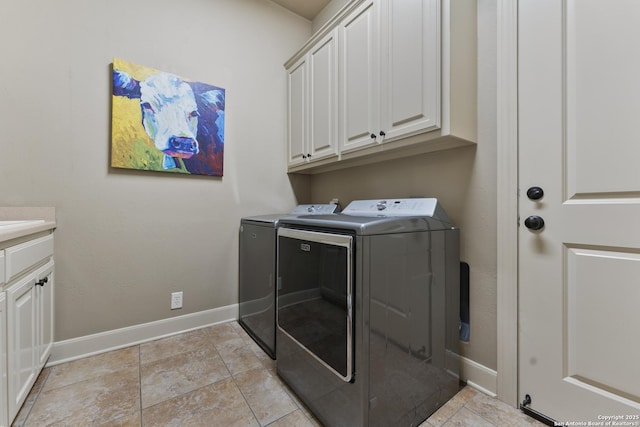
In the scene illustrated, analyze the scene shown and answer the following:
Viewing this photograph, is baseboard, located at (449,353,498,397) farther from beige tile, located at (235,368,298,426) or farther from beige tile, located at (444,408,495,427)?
beige tile, located at (235,368,298,426)

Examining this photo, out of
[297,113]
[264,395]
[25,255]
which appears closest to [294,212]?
[297,113]

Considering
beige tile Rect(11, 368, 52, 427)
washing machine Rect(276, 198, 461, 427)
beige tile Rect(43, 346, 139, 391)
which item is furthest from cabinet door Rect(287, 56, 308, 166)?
beige tile Rect(11, 368, 52, 427)

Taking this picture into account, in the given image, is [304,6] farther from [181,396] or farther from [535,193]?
[181,396]

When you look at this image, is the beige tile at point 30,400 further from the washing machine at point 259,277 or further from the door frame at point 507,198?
the door frame at point 507,198

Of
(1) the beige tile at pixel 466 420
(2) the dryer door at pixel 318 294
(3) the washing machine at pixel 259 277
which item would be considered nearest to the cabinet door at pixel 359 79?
(3) the washing machine at pixel 259 277

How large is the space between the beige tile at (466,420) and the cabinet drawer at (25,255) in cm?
188

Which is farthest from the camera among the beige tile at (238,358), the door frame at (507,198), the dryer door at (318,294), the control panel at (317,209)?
the control panel at (317,209)

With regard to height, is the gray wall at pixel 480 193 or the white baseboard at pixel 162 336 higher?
the gray wall at pixel 480 193

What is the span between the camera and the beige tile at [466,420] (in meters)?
1.17

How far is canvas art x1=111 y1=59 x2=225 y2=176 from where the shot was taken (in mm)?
1774

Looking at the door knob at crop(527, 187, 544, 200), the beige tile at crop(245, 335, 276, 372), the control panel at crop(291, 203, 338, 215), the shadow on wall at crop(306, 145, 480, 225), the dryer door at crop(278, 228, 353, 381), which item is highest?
the shadow on wall at crop(306, 145, 480, 225)

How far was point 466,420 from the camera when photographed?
3.93ft

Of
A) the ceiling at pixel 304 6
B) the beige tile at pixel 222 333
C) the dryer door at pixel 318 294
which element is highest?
the ceiling at pixel 304 6

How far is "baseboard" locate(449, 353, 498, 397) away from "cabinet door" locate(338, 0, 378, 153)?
1.33 m
